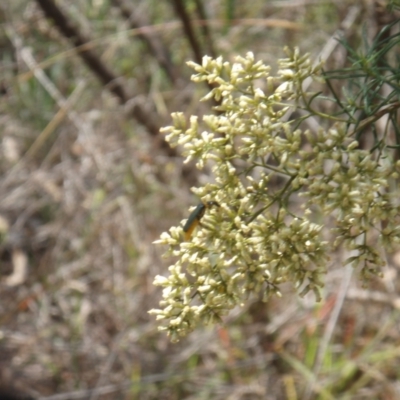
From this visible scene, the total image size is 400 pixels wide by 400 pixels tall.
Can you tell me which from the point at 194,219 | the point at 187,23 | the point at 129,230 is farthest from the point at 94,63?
the point at 194,219

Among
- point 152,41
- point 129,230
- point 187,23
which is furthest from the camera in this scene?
point 129,230

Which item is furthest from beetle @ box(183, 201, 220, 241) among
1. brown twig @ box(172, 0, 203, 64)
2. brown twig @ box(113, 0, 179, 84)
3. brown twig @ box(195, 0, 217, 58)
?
brown twig @ box(113, 0, 179, 84)

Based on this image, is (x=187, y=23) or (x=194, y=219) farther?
(x=187, y=23)

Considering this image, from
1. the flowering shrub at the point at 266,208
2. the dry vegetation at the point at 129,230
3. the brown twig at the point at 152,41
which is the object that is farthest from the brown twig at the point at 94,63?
the flowering shrub at the point at 266,208

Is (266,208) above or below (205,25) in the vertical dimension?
below

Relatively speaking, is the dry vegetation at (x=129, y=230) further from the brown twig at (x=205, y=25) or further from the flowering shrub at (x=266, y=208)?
the flowering shrub at (x=266, y=208)

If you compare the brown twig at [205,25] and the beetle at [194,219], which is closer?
the beetle at [194,219]

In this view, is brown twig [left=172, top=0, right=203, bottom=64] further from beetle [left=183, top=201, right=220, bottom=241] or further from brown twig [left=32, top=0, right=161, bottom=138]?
beetle [left=183, top=201, right=220, bottom=241]

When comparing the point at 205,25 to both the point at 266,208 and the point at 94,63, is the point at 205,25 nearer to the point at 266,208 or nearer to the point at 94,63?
the point at 94,63

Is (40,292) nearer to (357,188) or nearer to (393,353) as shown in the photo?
(393,353)
